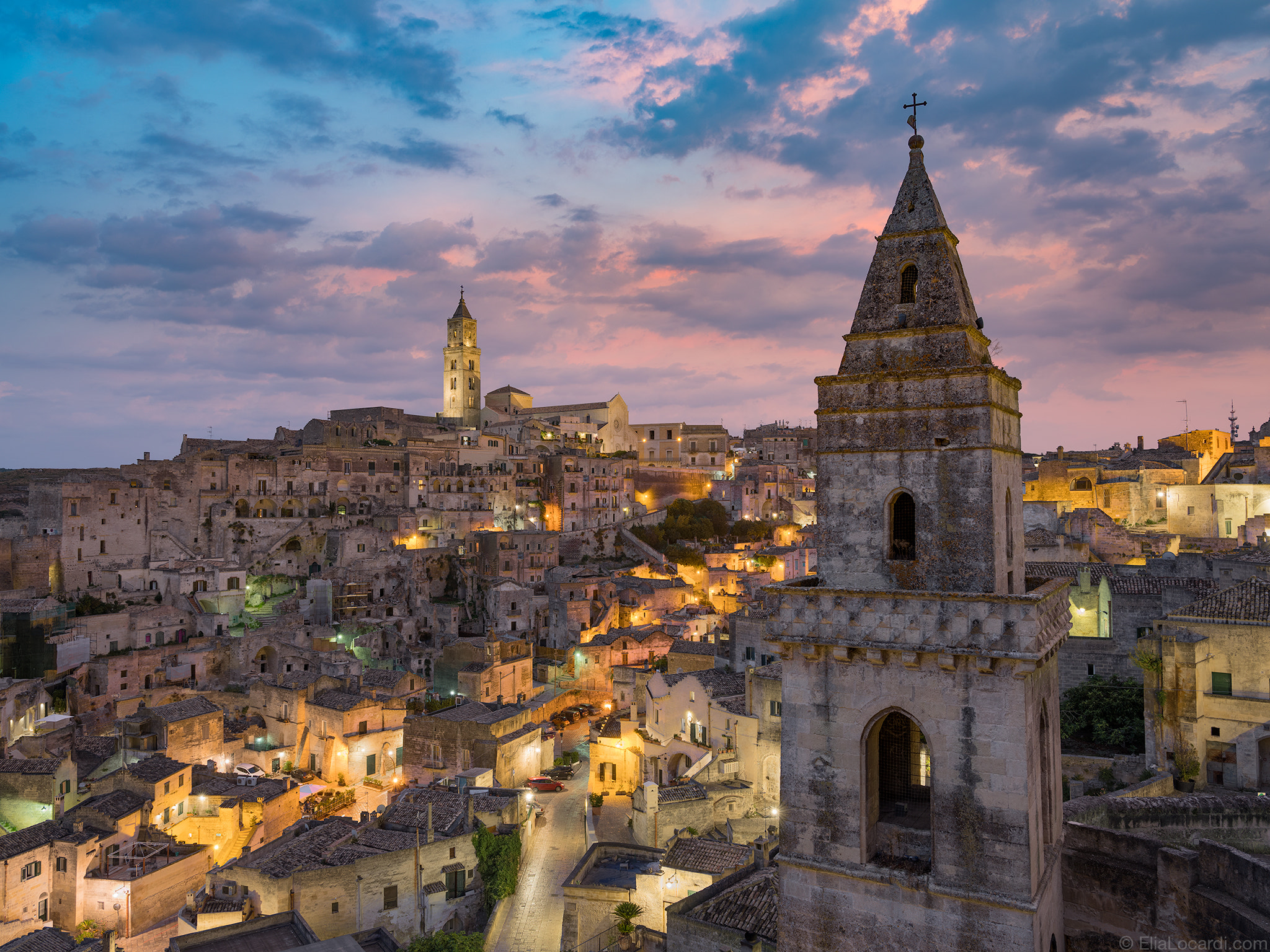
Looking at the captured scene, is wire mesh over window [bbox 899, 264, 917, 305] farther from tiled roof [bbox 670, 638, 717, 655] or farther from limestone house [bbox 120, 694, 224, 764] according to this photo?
limestone house [bbox 120, 694, 224, 764]

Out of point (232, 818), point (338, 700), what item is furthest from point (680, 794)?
point (338, 700)

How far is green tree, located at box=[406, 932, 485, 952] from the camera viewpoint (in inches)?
838

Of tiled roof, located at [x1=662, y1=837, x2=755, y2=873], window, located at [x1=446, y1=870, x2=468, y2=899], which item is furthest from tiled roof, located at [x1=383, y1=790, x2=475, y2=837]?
tiled roof, located at [x1=662, y1=837, x2=755, y2=873]

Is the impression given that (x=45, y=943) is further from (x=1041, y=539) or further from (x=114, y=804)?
(x=1041, y=539)

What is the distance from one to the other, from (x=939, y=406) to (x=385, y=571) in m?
53.3

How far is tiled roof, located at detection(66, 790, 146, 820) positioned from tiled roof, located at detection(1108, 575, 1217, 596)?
118 feet

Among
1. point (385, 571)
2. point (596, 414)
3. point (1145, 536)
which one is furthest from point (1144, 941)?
point (596, 414)

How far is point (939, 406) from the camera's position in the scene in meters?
9.74

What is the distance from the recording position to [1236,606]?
2191cm

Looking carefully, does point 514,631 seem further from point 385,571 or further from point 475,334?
point 475,334

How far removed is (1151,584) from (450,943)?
26.4 metres

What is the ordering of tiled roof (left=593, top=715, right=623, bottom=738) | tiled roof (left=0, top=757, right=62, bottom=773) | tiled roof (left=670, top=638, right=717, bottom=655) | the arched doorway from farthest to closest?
tiled roof (left=670, top=638, right=717, bottom=655) → tiled roof (left=593, top=715, right=623, bottom=738) → tiled roof (left=0, top=757, right=62, bottom=773) → the arched doorway

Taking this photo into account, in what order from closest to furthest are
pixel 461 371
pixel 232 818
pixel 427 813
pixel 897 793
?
1. pixel 897 793
2. pixel 427 813
3. pixel 232 818
4. pixel 461 371

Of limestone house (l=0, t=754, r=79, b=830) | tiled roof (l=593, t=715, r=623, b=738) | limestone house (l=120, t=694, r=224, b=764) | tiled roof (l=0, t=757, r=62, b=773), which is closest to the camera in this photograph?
limestone house (l=0, t=754, r=79, b=830)
